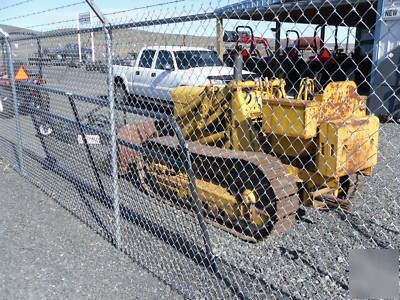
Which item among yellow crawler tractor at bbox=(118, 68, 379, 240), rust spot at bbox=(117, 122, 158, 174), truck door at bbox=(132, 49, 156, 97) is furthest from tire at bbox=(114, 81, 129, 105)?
truck door at bbox=(132, 49, 156, 97)

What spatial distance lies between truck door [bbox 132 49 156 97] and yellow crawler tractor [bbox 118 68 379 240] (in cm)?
601

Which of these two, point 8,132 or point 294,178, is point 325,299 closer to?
point 294,178

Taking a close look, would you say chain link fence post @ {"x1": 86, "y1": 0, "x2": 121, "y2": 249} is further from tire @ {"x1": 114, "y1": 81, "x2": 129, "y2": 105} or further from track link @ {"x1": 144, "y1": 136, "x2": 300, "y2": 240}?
tire @ {"x1": 114, "y1": 81, "x2": 129, "y2": 105}

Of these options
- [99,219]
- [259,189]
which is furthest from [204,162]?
[99,219]

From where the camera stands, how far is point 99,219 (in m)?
4.31

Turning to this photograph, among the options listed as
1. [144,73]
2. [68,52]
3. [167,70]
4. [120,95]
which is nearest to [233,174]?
[68,52]

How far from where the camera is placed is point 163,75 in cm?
1066

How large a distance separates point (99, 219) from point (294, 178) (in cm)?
214

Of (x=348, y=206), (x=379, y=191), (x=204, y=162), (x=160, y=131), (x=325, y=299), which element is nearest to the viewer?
(x=325, y=299)

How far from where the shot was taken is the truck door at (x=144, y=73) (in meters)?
11.0

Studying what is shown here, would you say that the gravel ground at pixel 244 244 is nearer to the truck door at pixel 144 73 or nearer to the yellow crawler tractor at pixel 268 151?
the yellow crawler tractor at pixel 268 151

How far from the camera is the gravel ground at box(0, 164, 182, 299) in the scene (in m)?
3.08

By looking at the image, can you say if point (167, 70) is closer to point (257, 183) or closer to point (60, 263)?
point (257, 183)

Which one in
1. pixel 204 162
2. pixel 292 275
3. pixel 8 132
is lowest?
pixel 8 132
